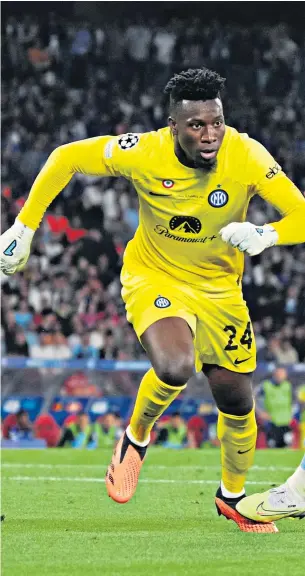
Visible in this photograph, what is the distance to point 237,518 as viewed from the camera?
7.20 m

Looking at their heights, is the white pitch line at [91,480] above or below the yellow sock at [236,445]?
below

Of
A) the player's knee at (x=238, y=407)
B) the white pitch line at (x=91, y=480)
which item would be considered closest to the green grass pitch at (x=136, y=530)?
the white pitch line at (x=91, y=480)

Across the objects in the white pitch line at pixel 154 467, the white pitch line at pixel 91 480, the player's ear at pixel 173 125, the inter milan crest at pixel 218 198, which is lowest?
the white pitch line at pixel 154 467

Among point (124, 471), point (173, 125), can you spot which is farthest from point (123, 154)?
point (124, 471)

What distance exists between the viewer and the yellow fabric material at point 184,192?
6.84 m

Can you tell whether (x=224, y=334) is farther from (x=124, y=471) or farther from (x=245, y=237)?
(x=124, y=471)

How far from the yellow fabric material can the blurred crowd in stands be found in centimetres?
979

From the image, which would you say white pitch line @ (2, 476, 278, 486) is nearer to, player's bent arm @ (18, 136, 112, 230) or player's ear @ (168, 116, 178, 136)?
player's bent arm @ (18, 136, 112, 230)

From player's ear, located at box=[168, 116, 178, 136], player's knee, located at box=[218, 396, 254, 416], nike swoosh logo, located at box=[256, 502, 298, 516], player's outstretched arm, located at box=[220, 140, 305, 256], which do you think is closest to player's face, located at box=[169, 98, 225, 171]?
player's ear, located at box=[168, 116, 178, 136]

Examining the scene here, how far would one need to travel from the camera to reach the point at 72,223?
21016mm

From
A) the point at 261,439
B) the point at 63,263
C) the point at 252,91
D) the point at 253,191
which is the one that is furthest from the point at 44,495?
the point at 252,91

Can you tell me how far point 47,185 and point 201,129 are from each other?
3.67ft

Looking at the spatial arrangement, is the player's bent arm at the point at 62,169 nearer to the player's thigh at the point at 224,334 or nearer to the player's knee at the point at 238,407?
the player's thigh at the point at 224,334

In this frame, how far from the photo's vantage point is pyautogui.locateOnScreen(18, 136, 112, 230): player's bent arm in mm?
7062
